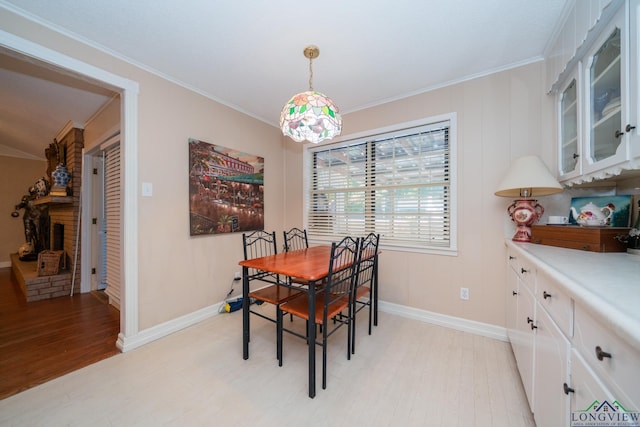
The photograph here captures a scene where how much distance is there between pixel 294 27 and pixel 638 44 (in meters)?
1.84

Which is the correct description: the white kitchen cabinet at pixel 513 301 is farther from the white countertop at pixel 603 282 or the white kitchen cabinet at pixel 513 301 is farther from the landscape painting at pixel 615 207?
the landscape painting at pixel 615 207

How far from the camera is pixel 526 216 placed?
6.25 feet

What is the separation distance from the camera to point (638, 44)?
3.32 feet

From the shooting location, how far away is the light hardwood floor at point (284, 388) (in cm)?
137

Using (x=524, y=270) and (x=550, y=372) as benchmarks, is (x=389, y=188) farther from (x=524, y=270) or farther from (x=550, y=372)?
(x=550, y=372)

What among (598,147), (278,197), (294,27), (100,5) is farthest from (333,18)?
(278,197)

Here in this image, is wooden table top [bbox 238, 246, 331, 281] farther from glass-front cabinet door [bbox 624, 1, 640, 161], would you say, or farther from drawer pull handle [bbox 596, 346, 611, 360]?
glass-front cabinet door [bbox 624, 1, 640, 161]

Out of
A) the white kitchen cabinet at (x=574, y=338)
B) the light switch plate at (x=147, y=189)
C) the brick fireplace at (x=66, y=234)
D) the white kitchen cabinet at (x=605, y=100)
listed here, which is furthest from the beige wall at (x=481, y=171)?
the brick fireplace at (x=66, y=234)

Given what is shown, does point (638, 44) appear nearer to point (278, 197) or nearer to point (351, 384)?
point (351, 384)

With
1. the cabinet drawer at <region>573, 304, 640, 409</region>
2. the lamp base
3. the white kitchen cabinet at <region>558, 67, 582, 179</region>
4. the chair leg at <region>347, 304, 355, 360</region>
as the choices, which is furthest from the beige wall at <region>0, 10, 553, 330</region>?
the cabinet drawer at <region>573, 304, 640, 409</region>

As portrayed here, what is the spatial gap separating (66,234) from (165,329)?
2.85m

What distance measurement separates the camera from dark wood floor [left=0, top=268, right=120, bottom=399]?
1.74m

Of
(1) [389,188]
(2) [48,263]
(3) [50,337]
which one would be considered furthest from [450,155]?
(2) [48,263]

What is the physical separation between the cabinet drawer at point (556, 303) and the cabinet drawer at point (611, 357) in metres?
0.05
